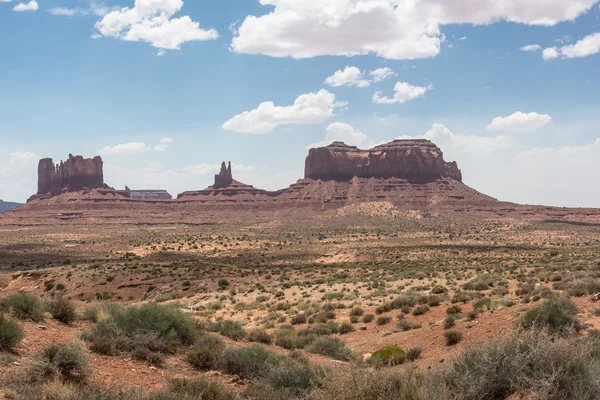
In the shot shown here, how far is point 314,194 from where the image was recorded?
154 m

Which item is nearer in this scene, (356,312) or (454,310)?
(454,310)

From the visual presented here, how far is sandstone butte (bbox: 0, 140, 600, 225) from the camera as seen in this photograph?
139375 mm

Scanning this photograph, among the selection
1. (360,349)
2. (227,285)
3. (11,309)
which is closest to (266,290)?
(227,285)

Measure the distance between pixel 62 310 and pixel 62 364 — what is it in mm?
5328

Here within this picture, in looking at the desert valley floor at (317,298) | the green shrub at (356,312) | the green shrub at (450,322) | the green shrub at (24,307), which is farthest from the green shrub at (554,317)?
the green shrub at (24,307)

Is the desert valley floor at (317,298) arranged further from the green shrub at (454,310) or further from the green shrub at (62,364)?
the green shrub at (62,364)

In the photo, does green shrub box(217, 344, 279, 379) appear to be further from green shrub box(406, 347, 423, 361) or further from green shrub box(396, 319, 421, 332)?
green shrub box(396, 319, 421, 332)

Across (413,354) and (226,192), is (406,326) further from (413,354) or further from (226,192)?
(226,192)

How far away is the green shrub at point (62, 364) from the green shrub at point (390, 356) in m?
6.70

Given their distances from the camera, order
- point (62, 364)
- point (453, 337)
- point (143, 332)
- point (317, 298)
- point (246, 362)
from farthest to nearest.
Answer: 1. point (317, 298)
2. point (453, 337)
3. point (143, 332)
4. point (246, 362)
5. point (62, 364)

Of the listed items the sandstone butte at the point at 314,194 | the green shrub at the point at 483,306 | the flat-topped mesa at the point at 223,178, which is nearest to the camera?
the green shrub at the point at 483,306

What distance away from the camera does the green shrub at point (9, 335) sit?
A: 8.88 meters

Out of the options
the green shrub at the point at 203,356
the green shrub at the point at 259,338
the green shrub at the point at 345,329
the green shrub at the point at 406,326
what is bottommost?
the green shrub at the point at 345,329

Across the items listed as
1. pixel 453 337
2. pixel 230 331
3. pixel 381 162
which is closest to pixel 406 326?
pixel 453 337
